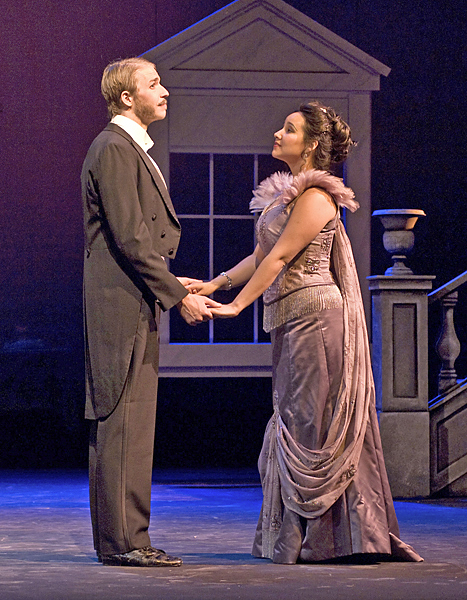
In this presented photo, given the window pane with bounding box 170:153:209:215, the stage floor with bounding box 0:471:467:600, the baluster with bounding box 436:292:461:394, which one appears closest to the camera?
the stage floor with bounding box 0:471:467:600

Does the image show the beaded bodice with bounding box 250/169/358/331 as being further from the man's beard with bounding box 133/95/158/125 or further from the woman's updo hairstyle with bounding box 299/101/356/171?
the man's beard with bounding box 133/95/158/125

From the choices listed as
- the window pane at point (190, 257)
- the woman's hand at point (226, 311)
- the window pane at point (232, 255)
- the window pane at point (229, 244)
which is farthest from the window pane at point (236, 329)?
the woman's hand at point (226, 311)

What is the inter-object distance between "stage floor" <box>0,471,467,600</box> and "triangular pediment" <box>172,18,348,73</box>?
2.33 meters

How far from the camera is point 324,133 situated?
10.3 feet

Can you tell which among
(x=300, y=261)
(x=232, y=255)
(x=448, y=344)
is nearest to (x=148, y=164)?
(x=300, y=261)

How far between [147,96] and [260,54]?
2.56 metres

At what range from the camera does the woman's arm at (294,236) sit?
10.0ft

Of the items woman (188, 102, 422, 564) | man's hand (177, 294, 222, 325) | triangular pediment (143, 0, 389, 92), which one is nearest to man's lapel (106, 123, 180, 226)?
man's hand (177, 294, 222, 325)

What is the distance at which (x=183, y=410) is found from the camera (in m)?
5.93

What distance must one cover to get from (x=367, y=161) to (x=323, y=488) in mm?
2790

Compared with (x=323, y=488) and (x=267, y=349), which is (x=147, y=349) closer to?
(x=323, y=488)

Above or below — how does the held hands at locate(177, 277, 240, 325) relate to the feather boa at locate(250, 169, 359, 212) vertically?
below

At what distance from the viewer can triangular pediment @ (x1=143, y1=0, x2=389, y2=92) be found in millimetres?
5297

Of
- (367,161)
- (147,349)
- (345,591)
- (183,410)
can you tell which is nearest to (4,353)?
(183,410)
